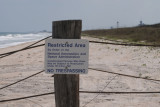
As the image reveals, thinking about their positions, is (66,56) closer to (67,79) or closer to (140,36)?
(67,79)

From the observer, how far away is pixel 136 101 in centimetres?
499

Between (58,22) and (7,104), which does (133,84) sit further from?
(58,22)

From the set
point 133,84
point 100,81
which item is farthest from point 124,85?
point 100,81

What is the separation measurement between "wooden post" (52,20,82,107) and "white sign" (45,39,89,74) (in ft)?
0.17

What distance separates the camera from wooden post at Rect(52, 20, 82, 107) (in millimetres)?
2301

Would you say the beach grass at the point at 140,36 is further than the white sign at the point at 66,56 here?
Yes

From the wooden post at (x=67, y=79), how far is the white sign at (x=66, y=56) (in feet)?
0.17

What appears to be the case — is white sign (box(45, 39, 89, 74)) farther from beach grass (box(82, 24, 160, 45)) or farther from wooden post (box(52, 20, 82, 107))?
beach grass (box(82, 24, 160, 45))

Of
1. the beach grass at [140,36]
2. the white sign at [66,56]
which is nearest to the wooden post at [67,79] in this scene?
the white sign at [66,56]

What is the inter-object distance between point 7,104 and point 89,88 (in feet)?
6.01

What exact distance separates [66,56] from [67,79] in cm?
20

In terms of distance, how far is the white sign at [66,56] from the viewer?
2.31m

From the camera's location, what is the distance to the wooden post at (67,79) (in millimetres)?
2301

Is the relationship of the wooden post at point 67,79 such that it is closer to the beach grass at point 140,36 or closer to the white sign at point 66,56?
the white sign at point 66,56
